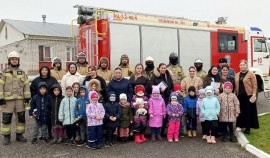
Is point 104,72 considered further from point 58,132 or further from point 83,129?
point 58,132

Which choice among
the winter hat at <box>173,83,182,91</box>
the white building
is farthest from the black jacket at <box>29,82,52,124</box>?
the white building

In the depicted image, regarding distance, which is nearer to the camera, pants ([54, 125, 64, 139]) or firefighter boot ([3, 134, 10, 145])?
firefighter boot ([3, 134, 10, 145])

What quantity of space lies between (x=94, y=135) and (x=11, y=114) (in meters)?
2.02

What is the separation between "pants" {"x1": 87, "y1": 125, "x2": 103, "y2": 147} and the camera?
653cm

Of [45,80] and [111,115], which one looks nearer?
[111,115]

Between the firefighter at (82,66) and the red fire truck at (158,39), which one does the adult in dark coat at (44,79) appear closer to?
the firefighter at (82,66)

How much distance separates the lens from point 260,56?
1362 centimetres

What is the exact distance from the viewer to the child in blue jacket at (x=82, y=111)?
22.3 ft

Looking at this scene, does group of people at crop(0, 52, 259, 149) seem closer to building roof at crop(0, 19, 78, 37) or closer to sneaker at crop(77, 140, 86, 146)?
sneaker at crop(77, 140, 86, 146)

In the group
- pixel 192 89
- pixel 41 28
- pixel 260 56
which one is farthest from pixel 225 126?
pixel 41 28

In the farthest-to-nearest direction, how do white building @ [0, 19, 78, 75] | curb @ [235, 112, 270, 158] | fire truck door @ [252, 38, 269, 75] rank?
white building @ [0, 19, 78, 75]
fire truck door @ [252, 38, 269, 75]
curb @ [235, 112, 270, 158]

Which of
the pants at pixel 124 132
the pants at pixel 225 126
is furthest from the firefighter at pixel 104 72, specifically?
the pants at pixel 225 126

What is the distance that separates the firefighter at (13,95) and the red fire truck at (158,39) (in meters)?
A: 3.12

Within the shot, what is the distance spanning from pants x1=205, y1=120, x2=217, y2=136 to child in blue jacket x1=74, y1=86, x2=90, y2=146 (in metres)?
2.75
